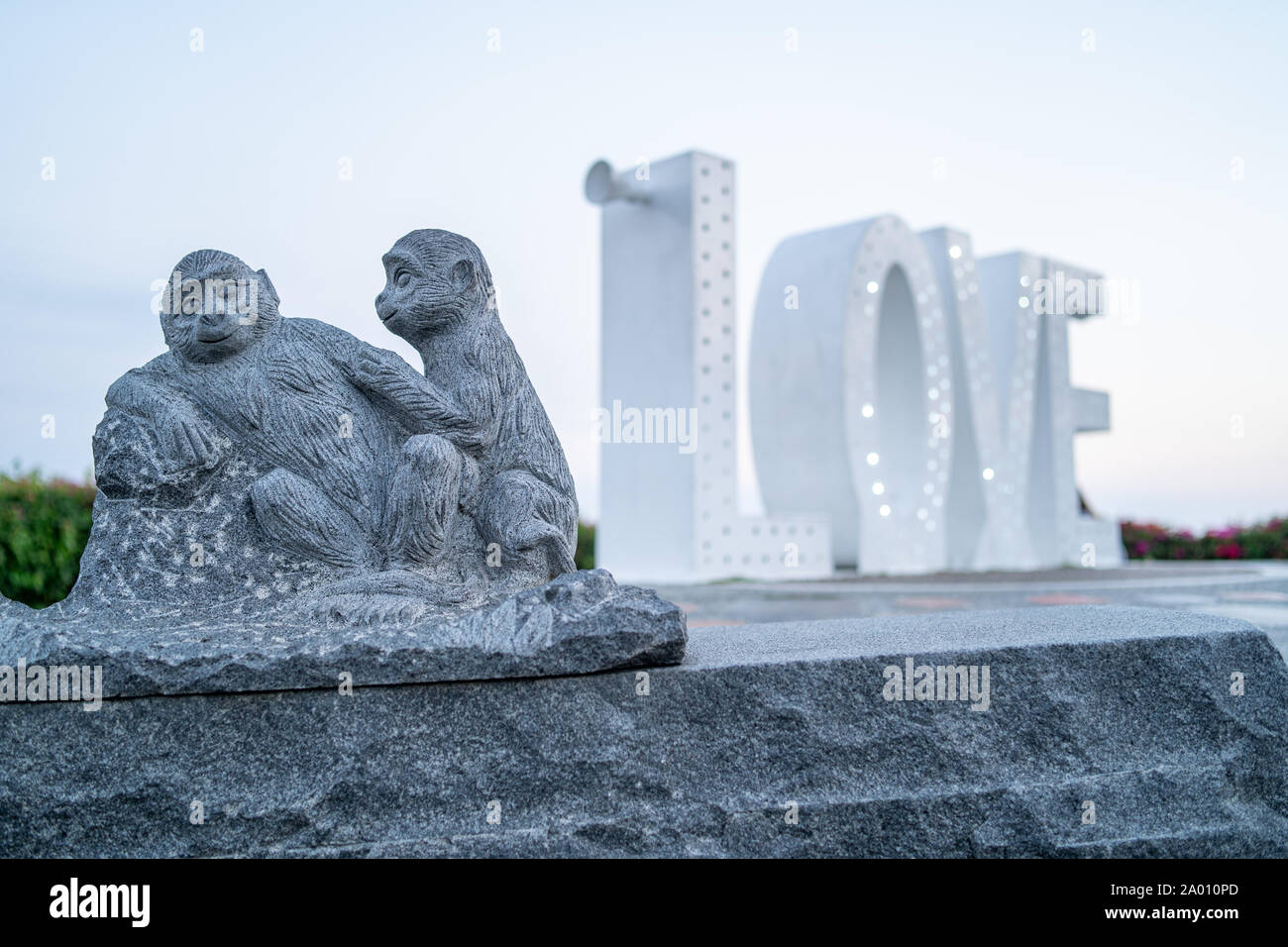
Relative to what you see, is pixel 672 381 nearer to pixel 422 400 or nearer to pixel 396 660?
pixel 422 400

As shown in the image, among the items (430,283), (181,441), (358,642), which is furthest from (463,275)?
(358,642)

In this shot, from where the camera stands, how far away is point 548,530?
315 cm

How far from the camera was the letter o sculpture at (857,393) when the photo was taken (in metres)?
10.3

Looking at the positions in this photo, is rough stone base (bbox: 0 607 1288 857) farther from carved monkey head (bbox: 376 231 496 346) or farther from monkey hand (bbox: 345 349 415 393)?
carved monkey head (bbox: 376 231 496 346)

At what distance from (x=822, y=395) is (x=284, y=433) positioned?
7775mm

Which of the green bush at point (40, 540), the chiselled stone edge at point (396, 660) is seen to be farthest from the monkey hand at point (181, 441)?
the green bush at point (40, 540)

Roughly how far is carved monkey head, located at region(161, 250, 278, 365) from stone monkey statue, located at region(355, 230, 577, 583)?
1.17 feet

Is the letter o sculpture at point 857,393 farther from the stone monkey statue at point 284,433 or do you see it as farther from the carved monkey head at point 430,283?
the stone monkey statue at point 284,433

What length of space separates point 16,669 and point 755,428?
888 cm

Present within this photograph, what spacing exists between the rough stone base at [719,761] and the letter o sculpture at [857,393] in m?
7.10

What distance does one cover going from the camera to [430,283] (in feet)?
10.4

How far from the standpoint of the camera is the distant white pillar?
9523 millimetres
